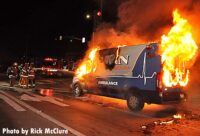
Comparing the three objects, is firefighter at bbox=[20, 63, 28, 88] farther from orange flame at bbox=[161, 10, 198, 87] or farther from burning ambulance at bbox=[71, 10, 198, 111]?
orange flame at bbox=[161, 10, 198, 87]

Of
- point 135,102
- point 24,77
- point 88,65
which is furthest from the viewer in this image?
point 24,77

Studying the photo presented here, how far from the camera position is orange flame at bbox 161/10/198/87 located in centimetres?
1170

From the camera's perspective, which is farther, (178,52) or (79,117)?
(178,52)

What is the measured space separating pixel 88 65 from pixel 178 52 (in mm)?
4559

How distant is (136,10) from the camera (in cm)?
1805

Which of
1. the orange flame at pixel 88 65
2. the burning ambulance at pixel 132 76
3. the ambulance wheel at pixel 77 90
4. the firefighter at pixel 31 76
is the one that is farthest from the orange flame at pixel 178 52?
the firefighter at pixel 31 76

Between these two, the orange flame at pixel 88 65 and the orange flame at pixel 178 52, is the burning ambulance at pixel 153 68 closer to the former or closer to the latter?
the orange flame at pixel 178 52

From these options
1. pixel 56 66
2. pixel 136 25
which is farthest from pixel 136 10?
pixel 56 66

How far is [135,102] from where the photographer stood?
12461 mm

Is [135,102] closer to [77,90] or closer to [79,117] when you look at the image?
[79,117]

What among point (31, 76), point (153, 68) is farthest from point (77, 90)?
point (31, 76)

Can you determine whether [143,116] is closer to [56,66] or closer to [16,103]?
[16,103]

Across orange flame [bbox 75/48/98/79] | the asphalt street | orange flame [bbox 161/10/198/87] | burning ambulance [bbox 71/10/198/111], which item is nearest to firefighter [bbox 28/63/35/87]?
orange flame [bbox 75/48/98/79]

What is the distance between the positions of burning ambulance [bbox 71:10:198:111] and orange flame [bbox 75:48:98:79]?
41.0 inches
